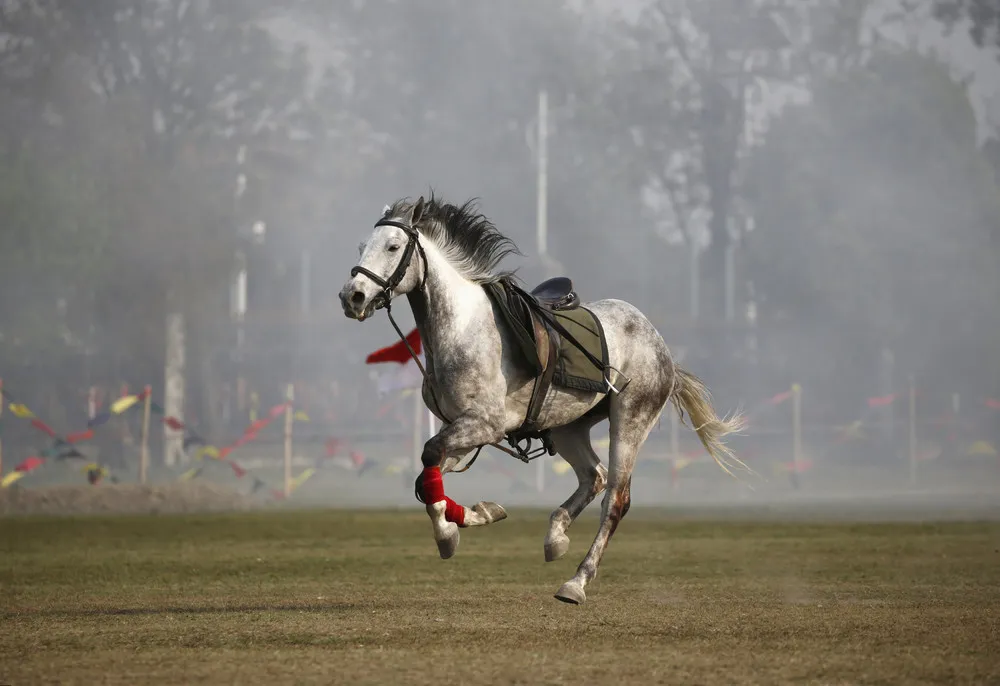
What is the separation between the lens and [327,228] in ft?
151

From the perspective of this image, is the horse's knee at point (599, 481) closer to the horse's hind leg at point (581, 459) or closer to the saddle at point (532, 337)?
the horse's hind leg at point (581, 459)

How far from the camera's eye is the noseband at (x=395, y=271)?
9398mm

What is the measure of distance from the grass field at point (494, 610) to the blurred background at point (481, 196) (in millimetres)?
16838

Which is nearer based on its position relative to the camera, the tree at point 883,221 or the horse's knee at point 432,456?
the horse's knee at point 432,456

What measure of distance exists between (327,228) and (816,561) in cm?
3297

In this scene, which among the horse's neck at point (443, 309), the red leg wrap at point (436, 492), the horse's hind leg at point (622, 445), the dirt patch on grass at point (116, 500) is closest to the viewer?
the red leg wrap at point (436, 492)

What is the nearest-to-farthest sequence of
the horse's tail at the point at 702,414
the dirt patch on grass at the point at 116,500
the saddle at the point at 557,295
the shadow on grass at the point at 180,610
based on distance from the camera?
the shadow on grass at the point at 180,610 < the saddle at the point at 557,295 < the horse's tail at the point at 702,414 < the dirt patch on grass at the point at 116,500

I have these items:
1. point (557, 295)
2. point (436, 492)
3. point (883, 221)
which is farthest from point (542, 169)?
point (436, 492)

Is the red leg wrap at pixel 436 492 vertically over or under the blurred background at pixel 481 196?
under

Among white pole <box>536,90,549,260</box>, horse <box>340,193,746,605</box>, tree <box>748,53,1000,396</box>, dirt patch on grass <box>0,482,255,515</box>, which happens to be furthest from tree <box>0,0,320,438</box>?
horse <box>340,193,746,605</box>

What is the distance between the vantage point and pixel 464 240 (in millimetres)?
10250

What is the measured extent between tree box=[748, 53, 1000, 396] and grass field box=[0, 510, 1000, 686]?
81.4 ft

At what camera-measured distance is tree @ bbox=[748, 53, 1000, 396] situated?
A: 138 feet

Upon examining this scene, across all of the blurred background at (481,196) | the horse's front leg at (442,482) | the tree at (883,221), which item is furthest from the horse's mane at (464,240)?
the tree at (883,221)
